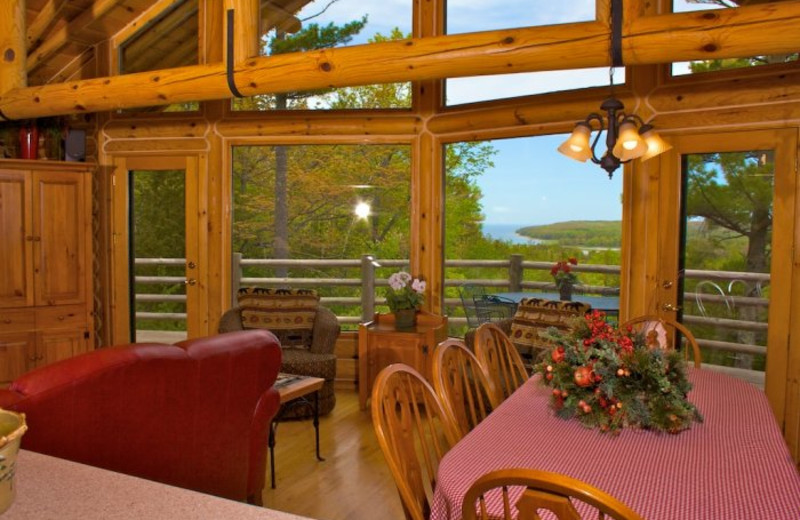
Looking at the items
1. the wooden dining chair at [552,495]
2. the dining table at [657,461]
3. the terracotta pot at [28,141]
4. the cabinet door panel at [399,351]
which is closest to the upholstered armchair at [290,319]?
the cabinet door panel at [399,351]

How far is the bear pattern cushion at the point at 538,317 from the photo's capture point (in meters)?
4.39

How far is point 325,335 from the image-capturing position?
489cm

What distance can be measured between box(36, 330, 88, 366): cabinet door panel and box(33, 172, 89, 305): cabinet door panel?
0.85 feet

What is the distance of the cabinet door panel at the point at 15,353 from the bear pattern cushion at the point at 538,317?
12.5ft

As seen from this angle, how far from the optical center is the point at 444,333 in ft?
16.5

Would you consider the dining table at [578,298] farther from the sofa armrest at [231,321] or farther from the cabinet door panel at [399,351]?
the sofa armrest at [231,321]

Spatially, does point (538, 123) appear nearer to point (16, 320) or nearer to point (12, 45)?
point (12, 45)

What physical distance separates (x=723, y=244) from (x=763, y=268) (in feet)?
0.87

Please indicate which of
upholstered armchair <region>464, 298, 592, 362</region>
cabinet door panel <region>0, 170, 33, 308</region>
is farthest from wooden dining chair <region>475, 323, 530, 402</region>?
cabinet door panel <region>0, 170, 33, 308</region>

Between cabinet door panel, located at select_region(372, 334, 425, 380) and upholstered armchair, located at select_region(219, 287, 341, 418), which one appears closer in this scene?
cabinet door panel, located at select_region(372, 334, 425, 380)

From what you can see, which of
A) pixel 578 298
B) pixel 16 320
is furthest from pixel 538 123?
pixel 16 320

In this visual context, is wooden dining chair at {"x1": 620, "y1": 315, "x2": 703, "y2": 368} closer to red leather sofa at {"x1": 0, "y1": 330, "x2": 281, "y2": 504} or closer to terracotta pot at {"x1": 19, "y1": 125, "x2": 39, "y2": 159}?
red leather sofa at {"x1": 0, "y1": 330, "x2": 281, "y2": 504}

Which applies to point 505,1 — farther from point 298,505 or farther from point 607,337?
point 298,505

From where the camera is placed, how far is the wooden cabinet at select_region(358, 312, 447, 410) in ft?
15.6
